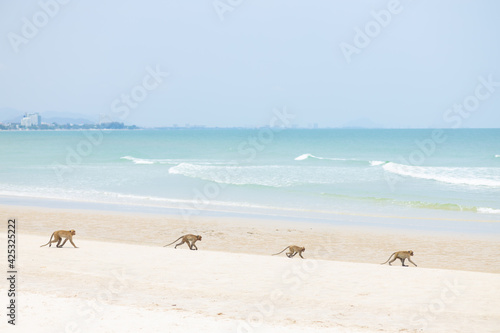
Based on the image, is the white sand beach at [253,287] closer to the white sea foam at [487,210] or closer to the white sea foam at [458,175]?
the white sea foam at [487,210]

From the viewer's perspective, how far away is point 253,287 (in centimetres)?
907

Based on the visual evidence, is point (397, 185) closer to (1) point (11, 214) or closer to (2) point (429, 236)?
(2) point (429, 236)

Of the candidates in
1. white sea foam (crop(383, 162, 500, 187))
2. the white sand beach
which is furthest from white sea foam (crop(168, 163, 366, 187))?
the white sand beach

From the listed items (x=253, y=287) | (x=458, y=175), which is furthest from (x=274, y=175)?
(x=253, y=287)

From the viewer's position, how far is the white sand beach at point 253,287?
7.14 metres

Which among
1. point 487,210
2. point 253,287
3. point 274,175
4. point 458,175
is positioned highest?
point 274,175

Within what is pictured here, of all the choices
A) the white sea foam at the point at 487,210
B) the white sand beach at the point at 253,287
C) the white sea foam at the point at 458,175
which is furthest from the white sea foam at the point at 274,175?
the white sand beach at the point at 253,287

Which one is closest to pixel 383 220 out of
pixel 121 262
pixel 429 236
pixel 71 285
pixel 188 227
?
pixel 429 236

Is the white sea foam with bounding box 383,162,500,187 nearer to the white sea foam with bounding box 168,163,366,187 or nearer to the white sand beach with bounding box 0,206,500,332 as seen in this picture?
the white sea foam with bounding box 168,163,366,187

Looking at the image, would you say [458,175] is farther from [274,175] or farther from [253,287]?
[253,287]

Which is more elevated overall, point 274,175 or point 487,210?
point 274,175

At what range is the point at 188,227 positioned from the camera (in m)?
16.2

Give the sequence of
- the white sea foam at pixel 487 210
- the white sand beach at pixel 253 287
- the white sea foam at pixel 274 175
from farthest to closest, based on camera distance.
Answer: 1. the white sea foam at pixel 274 175
2. the white sea foam at pixel 487 210
3. the white sand beach at pixel 253 287

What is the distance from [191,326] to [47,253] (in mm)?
5688
